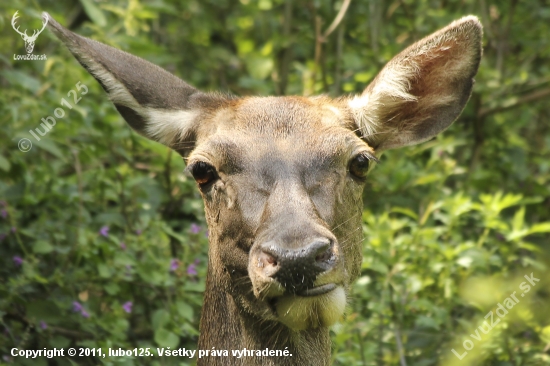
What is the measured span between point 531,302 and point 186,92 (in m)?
3.50

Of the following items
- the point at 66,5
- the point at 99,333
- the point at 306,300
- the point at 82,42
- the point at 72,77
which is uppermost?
the point at 66,5

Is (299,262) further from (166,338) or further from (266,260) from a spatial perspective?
(166,338)

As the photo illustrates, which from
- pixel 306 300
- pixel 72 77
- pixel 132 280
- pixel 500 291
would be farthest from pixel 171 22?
pixel 306 300

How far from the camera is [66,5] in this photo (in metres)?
12.0

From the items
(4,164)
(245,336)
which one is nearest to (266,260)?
(245,336)

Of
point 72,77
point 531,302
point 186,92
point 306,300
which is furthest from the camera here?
point 72,77

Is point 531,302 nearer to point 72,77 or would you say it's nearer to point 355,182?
point 355,182

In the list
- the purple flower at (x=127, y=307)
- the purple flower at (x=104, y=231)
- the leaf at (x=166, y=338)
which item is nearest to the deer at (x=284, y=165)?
the leaf at (x=166, y=338)

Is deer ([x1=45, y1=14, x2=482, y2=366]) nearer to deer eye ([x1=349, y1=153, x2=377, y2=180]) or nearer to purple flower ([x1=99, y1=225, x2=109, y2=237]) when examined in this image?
deer eye ([x1=349, y1=153, x2=377, y2=180])

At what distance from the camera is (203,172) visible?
236 inches

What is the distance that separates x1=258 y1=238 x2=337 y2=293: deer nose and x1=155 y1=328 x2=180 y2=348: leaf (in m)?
2.15

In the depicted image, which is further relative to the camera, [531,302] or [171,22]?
[171,22]

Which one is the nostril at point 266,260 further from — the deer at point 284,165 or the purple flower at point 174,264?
the purple flower at point 174,264

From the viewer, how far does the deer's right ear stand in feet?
20.9
